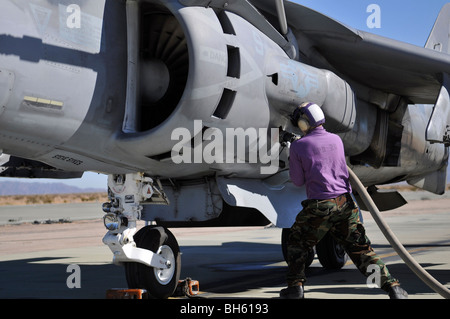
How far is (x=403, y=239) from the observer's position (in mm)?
15641

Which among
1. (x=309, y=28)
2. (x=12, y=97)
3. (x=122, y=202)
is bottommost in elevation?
(x=122, y=202)

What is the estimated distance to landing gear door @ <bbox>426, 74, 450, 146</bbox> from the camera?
276 inches

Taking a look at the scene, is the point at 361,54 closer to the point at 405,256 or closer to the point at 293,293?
the point at 405,256

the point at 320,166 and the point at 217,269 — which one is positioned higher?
the point at 320,166

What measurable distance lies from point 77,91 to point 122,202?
1.38 metres

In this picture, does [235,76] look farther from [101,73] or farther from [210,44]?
[101,73]

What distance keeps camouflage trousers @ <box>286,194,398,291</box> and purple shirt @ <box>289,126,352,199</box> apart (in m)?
0.08

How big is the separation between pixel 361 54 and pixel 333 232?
10.9 ft

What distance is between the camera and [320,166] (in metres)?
5.11

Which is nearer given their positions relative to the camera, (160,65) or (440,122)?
(160,65)

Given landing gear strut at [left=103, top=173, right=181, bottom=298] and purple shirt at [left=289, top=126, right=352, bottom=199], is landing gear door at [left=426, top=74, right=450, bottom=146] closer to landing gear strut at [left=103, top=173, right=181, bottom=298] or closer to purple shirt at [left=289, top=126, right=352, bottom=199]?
purple shirt at [left=289, top=126, right=352, bottom=199]

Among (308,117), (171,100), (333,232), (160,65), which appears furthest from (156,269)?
(308,117)
